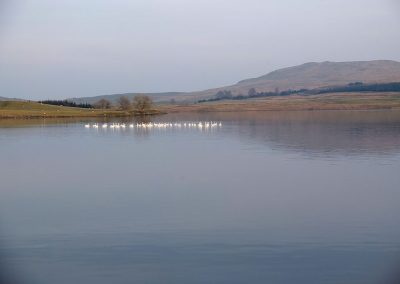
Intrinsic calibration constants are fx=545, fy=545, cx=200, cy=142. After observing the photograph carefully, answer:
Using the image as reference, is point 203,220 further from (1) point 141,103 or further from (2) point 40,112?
(1) point 141,103

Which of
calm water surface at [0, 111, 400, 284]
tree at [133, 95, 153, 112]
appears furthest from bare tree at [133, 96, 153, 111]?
calm water surface at [0, 111, 400, 284]

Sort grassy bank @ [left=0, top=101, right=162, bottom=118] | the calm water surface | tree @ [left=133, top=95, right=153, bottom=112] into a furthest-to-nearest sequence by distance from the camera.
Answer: tree @ [left=133, top=95, right=153, bottom=112] → grassy bank @ [left=0, top=101, right=162, bottom=118] → the calm water surface

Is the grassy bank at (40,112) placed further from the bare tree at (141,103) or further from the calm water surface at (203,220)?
the calm water surface at (203,220)

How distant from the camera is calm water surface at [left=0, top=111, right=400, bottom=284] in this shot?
8.66m

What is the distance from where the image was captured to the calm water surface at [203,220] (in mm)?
8656

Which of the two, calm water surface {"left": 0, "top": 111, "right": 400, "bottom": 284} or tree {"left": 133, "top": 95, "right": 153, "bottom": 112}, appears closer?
calm water surface {"left": 0, "top": 111, "right": 400, "bottom": 284}

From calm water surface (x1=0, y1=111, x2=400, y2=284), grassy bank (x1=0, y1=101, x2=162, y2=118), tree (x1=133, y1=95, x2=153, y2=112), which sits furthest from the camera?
tree (x1=133, y1=95, x2=153, y2=112)

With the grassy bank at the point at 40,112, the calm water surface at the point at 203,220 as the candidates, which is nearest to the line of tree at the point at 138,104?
the grassy bank at the point at 40,112

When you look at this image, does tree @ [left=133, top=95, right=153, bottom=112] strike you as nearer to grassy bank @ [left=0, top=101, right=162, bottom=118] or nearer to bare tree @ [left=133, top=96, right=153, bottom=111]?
bare tree @ [left=133, top=96, right=153, bottom=111]

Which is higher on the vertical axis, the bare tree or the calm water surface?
the bare tree

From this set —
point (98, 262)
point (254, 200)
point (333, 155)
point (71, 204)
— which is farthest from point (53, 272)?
point (333, 155)

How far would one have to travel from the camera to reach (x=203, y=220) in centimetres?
1153

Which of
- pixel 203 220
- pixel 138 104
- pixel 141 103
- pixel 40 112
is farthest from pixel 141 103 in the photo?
pixel 203 220

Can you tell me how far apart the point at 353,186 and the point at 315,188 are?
3.60 ft
